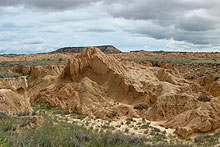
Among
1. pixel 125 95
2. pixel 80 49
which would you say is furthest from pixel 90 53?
pixel 80 49

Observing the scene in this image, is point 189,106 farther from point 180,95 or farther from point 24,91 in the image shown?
point 24,91

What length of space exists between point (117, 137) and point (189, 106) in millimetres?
6182

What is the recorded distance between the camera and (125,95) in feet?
51.8

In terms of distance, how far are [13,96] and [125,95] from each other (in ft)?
24.6

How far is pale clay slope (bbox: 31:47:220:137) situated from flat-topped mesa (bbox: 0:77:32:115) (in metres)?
3.80

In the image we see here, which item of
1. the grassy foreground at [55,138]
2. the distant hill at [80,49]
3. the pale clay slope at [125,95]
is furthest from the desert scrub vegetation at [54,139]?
the distant hill at [80,49]

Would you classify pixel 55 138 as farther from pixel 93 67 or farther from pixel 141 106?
pixel 93 67

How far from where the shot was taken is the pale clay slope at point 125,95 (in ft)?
36.8

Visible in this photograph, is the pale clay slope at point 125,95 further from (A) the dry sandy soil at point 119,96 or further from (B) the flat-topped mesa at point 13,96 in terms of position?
(B) the flat-topped mesa at point 13,96

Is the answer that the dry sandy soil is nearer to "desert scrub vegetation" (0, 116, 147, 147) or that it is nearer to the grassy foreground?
the grassy foreground

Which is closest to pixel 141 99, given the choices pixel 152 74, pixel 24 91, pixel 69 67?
pixel 152 74

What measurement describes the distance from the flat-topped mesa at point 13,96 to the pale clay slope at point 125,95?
380cm

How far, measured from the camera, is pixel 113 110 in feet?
44.1

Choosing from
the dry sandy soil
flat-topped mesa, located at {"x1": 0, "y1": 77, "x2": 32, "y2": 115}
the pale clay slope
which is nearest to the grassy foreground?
flat-topped mesa, located at {"x1": 0, "y1": 77, "x2": 32, "y2": 115}
